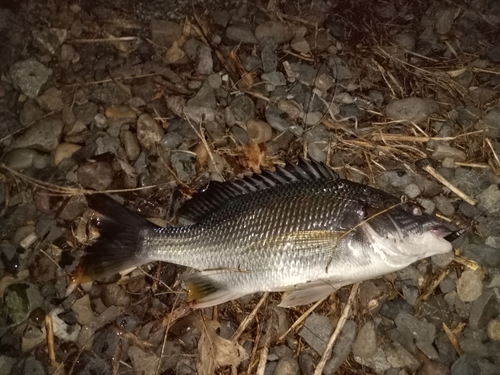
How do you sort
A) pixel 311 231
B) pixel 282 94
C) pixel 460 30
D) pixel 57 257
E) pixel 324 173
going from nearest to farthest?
pixel 311 231 → pixel 324 173 → pixel 57 257 → pixel 282 94 → pixel 460 30

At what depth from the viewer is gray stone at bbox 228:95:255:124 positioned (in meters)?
4.16

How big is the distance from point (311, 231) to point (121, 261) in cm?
152

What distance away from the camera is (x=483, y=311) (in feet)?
12.2

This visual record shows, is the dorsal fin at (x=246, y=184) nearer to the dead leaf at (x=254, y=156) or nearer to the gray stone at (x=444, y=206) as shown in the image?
the dead leaf at (x=254, y=156)

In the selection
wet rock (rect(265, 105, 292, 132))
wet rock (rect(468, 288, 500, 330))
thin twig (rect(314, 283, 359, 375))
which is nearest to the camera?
thin twig (rect(314, 283, 359, 375))

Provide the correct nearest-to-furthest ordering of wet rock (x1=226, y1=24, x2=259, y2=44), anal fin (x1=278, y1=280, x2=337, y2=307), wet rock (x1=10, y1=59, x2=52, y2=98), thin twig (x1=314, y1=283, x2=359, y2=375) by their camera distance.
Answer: anal fin (x1=278, y1=280, x2=337, y2=307) → thin twig (x1=314, y1=283, x2=359, y2=375) → wet rock (x1=10, y1=59, x2=52, y2=98) → wet rock (x1=226, y1=24, x2=259, y2=44)

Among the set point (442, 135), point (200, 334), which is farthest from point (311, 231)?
point (442, 135)

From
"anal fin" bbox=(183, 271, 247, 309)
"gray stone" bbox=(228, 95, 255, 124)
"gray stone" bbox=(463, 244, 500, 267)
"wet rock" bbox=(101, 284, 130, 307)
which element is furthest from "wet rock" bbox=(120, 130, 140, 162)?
"gray stone" bbox=(463, 244, 500, 267)

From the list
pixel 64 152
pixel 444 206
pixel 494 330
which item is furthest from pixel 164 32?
pixel 494 330

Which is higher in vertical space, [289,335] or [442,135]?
[442,135]

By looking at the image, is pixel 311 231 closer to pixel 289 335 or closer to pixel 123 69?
pixel 289 335

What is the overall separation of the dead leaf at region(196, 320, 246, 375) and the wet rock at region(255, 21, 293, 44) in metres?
2.73

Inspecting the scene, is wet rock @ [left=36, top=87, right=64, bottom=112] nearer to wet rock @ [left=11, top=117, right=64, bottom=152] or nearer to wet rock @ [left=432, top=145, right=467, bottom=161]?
wet rock @ [left=11, top=117, right=64, bottom=152]

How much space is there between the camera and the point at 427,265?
385 cm
